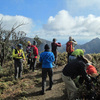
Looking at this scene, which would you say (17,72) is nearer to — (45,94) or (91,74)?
(45,94)

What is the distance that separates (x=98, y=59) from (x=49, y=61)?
929cm

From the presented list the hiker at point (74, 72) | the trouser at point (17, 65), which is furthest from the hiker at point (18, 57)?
the hiker at point (74, 72)

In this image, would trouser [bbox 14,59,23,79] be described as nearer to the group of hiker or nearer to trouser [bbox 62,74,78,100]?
the group of hiker

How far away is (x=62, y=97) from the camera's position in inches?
181

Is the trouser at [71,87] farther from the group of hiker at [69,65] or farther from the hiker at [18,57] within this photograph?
the hiker at [18,57]

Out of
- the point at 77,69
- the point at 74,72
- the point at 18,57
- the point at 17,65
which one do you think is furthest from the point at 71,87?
the point at 17,65

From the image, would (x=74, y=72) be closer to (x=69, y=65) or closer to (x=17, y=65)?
(x=69, y=65)

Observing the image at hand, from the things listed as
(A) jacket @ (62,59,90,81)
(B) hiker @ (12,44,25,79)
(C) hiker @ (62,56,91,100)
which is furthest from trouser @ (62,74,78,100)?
(B) hiker @ (12,44,25,79)

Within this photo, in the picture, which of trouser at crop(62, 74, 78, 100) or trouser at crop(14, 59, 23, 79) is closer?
trouser at crop(62, 74, 78, 100)

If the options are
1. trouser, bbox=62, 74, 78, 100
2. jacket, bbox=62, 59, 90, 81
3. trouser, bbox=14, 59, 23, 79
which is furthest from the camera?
trouser, bbox=14, 59, 23, 79

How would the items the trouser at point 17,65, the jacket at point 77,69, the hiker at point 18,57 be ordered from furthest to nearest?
the trouser at point 17,65 → the hiker at point 18,57 → the jacket at point 77,69

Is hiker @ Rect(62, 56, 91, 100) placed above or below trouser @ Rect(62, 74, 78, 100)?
above

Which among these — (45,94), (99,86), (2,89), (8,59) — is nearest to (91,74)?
(99,86)

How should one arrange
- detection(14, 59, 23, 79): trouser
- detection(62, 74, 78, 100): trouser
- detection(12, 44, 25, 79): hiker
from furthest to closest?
detection(14, 59, 23, 79): trouser
detection(12, 44, 25, 79): hiker
detection(62, 74, 78, 100): trouser
